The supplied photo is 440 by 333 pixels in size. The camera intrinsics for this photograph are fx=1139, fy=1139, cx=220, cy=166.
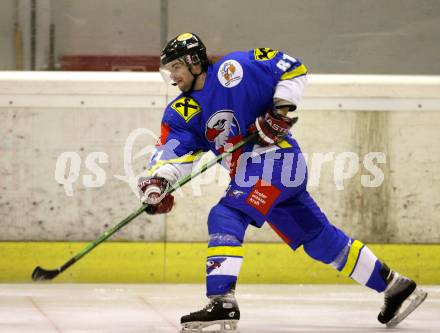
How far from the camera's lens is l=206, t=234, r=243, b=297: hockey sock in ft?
14.5

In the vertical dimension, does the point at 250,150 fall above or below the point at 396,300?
above

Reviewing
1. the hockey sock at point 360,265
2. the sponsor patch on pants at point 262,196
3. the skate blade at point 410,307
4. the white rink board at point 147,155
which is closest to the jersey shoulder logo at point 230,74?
the sponsor patch on pants at point 262,196

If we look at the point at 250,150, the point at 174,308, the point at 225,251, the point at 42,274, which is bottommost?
the point at 174,308

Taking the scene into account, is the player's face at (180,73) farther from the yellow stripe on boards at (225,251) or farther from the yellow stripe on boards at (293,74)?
the yellow stripe on boards at (225,251)

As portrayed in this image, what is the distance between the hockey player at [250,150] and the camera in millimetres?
4586

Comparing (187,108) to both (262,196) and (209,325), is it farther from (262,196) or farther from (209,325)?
(209,325)

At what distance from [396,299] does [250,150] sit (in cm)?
90

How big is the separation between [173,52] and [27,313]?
1427 mm

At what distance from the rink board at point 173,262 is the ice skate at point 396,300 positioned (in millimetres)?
1467

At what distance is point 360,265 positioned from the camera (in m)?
4.81

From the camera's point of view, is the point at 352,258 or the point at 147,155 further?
the point at 147,155

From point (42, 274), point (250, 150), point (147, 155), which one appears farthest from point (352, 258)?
point (147, 155)

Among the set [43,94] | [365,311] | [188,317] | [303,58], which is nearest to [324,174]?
[303,58]

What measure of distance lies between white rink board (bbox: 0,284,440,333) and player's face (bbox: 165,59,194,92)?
1.01 m
